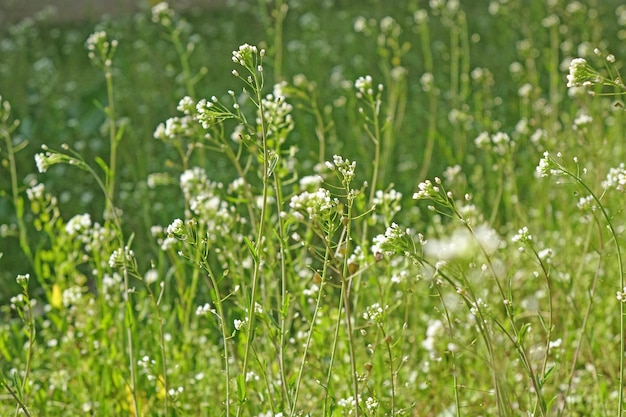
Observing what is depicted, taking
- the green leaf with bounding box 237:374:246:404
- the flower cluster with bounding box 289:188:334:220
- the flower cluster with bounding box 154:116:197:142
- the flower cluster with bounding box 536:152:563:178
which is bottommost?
the green leaf with bounding box 237:374:246:404

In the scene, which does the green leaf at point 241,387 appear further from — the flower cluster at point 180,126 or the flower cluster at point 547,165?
the flower cluster at point 180,126

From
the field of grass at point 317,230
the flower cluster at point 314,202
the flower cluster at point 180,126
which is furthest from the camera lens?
the flower cluster at point 180,126

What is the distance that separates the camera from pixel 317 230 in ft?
4.44

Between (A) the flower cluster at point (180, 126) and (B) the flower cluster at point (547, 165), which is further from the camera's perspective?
(A) the flower cluster at point (180, 126)

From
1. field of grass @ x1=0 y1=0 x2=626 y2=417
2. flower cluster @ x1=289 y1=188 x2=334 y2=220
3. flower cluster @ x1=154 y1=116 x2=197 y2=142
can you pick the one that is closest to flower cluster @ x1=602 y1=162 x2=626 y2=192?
field of grass @ x1=0 y1=0 x2=626 y2=417

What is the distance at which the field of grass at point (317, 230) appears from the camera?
5.08 feet

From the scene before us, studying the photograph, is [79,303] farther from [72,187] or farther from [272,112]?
[72,187]

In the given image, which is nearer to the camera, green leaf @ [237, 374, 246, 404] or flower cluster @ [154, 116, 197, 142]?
green leaf @ [237, 374, 246, 404]

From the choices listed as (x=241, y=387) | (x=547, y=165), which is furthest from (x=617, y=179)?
(x=241, y=387)

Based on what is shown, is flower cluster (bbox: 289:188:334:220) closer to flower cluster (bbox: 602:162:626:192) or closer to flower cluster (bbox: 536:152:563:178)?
flower cluster (bbox: 536:152:563:178)

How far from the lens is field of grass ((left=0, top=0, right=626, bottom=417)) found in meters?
1.55

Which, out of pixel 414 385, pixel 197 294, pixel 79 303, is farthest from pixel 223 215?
pixel 197 294

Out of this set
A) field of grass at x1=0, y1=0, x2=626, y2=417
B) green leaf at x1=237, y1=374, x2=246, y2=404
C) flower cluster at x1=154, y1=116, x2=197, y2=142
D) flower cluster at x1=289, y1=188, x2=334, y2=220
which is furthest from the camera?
flower cluster at x1=154, y1=116, x2=197, y2=142

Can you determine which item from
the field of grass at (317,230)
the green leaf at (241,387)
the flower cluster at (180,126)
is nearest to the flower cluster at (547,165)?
the field of grass at (317,230)
